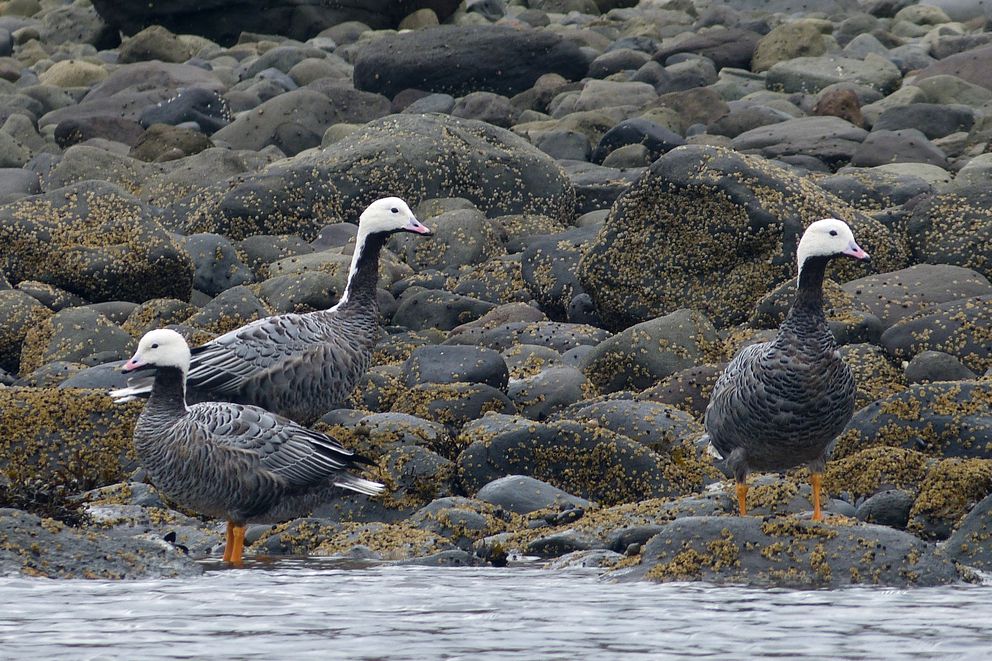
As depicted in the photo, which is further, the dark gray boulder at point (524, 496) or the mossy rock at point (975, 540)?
the dark gray boulder at point (524, 496)

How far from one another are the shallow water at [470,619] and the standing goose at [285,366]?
9.10 ft

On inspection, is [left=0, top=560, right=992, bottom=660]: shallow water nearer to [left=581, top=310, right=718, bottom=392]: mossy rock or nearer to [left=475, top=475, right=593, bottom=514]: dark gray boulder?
[left=475, top=475, right=593, bottom=514]: dark gray boulder

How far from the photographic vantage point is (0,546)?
10008 mm

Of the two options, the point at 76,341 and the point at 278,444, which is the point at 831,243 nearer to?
the point at 278,444

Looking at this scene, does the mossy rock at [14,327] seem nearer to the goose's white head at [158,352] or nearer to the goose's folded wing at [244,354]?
the goose's folded wing at [244,354]

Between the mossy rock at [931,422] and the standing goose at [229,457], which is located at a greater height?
the mossy rock at [931,422]

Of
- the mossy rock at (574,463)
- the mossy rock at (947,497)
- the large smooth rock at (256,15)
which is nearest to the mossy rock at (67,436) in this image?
the mossy rock at (574,463)

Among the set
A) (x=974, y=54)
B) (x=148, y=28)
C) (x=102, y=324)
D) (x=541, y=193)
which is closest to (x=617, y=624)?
(x=102, y=324)

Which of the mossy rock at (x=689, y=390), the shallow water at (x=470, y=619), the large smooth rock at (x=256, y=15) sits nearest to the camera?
the shallow water at (x=470, y=619)

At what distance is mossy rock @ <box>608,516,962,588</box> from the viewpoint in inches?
376

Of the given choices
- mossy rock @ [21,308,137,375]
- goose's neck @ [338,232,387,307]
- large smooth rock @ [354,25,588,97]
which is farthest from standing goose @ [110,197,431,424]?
large smooth rock @ [354,25,588,97]

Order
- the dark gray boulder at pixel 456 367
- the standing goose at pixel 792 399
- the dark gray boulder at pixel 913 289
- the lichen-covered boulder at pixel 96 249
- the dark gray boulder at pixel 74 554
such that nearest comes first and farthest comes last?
1. the dark gray boulder at pixel 74 554
2. the standing goose at pixel 792 399
3. the dark gray boulder at pixel 456 367
4. the dark gray boulder at pixel 913 289
5. the lichen-covered boulder at pixel 96 249

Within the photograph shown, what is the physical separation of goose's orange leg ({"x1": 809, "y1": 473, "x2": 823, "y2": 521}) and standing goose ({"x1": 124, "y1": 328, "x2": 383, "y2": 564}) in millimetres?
3044

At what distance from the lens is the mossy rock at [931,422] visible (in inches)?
484
